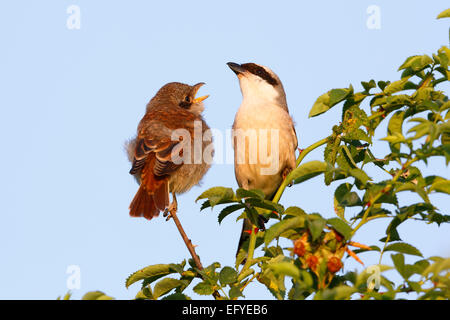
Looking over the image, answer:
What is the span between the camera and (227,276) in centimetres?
276

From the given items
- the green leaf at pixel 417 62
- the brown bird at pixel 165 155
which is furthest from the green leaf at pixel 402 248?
the brown bird at pixel 165 155

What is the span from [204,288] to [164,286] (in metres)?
0.26

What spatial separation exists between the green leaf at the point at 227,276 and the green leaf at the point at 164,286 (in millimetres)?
293

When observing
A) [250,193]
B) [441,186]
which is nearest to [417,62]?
[441,186]

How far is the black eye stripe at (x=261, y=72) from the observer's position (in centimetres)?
593

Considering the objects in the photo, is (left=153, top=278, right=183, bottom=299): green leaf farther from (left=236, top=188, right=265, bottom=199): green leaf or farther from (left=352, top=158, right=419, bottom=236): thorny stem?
(left=352, top=158, right=419, bottom=236): thorny stem

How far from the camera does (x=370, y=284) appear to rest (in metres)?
2.27

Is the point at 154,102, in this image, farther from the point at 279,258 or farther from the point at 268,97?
the point at 279,258

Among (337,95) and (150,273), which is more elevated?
(337,95)

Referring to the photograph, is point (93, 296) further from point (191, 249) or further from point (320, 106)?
point (320, 106)

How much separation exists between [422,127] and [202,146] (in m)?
3.68

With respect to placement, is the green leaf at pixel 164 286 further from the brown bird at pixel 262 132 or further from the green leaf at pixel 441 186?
the brown bird at pixel 262 132
